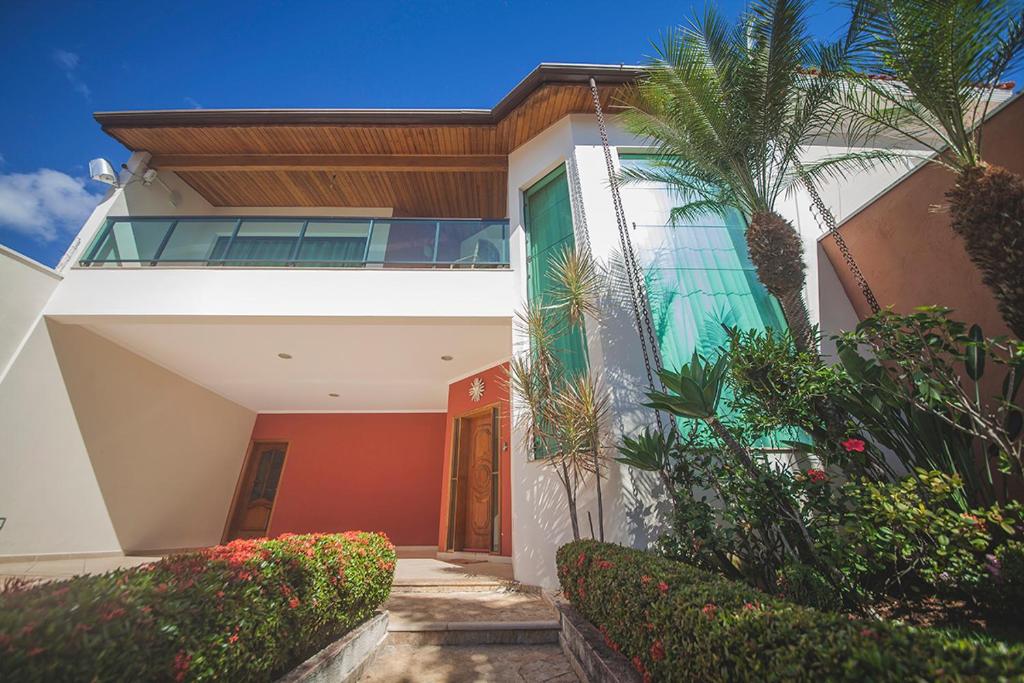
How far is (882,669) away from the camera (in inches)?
40.7

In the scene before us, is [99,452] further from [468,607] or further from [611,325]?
[611,325]

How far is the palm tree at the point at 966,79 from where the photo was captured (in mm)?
2832

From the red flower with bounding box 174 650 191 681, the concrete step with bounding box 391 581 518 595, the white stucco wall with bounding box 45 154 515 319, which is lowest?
the concrete step with bounding box 391 581 518 595

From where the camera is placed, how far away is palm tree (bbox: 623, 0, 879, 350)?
12.8 feet

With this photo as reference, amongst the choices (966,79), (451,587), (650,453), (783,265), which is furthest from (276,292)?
(966,79)

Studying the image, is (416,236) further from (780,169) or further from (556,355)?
(780,169)

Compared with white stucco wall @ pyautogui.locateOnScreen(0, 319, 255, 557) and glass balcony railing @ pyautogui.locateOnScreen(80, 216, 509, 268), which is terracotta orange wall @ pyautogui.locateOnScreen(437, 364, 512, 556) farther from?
white stucco wall @ pyautogui.locateOnScreen(0, 319, 255, 557)

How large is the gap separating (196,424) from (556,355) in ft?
24.4

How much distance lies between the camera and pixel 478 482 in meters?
6.93

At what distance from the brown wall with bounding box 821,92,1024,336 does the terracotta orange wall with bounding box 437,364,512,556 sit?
4953 millimetres

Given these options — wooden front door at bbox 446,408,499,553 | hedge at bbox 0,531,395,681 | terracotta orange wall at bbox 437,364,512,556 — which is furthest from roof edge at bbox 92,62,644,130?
hedge at bbox 0,531,395,681

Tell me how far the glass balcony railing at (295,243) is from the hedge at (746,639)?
4.61 meters

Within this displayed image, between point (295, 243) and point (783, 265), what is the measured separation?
640cm

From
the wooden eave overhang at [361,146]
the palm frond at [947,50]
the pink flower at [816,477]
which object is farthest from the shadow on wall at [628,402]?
the wooden eave overhang at [361,146]
